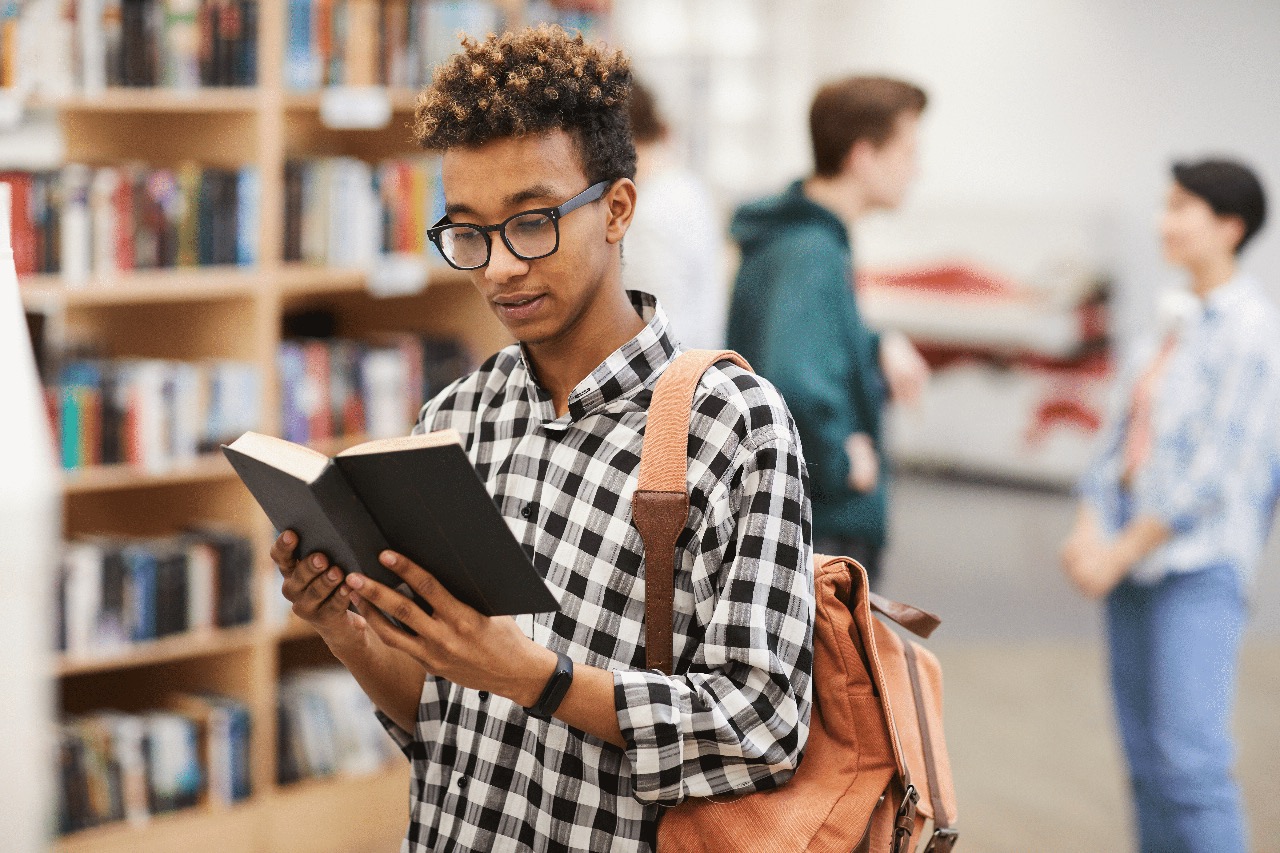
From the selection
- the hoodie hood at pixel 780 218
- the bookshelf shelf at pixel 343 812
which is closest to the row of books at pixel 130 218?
the hoodie hood at pixel 780 218

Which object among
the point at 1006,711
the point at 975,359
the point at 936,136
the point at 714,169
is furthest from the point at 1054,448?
the point at 1006,711

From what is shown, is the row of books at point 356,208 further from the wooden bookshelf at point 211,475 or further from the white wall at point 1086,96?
the white wall at point 1086,96

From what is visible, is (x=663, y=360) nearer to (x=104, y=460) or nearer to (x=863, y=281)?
(x=104, y=460)

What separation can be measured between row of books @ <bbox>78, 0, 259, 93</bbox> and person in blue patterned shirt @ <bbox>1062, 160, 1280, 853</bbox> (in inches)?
84.1

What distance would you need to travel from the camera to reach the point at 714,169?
28.6 feet

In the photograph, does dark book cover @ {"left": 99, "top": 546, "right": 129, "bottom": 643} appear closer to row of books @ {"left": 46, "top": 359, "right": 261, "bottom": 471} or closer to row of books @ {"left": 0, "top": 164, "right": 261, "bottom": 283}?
row of books @ {"left": 46, "top": 359, "right": 261, "bottom": 471}

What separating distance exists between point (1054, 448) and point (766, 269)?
5421 millimetres

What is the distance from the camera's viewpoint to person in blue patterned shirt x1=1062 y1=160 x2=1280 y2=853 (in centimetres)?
266

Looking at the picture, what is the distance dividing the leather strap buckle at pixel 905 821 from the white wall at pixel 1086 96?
657 centimetres

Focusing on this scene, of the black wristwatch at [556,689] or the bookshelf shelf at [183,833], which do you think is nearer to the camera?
the black wristwatch at [556,689]

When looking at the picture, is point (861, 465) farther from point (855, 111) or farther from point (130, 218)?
point (130, 218)

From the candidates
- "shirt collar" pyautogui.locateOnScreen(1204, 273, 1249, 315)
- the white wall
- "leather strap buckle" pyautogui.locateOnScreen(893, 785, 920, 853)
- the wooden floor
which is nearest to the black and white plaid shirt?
"leather strap buckle" pyautogui.locateOnScreen(893, 785, 920, 853)

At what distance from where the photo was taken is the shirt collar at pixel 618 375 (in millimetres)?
1230

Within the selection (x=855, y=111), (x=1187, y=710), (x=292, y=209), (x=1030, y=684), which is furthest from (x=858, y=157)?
(x=1030, y=684)
